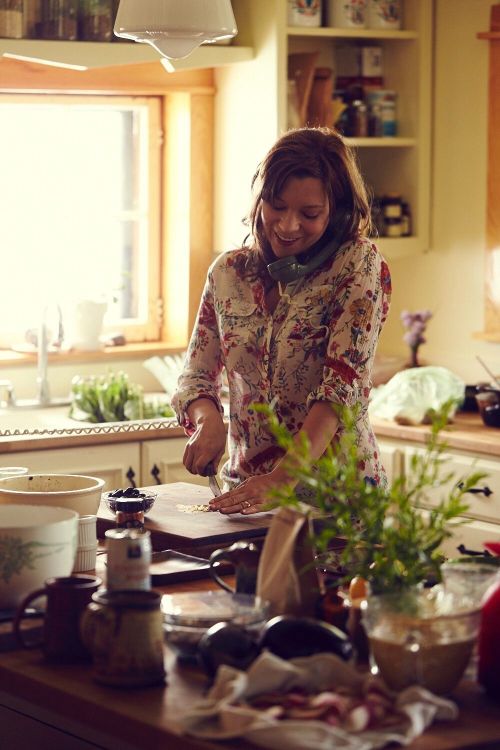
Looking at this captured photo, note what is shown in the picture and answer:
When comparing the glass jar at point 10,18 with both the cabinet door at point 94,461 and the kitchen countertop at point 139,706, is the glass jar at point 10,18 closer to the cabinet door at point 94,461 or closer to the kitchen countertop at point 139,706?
the cabinet door at point 94,461

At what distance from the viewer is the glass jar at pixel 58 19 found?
4.30 meters

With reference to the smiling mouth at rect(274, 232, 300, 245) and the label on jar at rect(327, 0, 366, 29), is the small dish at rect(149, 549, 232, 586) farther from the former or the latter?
the label on jar at rect(327, 0, 366, 29)

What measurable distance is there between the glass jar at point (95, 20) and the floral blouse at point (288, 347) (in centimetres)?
165

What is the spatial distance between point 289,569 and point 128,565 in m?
0.23

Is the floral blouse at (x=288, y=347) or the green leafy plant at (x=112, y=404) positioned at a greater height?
the floral blouse at (x=288, y=347)

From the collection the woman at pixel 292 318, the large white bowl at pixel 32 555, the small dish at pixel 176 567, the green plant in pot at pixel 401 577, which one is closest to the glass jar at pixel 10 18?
the woman at pixel 292 318

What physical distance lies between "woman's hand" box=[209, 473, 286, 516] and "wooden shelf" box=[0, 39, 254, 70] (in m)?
2.09

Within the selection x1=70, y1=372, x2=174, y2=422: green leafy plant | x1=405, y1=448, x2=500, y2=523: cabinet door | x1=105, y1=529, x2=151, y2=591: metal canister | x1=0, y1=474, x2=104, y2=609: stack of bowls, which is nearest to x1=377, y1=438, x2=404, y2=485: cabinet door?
x1=405, y1=448, x2=500, y2=523: cabinet door

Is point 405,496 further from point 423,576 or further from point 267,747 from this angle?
point 267,747

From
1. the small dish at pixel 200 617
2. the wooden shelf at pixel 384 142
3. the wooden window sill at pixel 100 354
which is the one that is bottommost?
the small dish at pixel 200 617

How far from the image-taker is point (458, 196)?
4793mm

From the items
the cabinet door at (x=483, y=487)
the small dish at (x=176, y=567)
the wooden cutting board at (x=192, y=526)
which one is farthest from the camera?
the cabinet door at (x=483, y=487)

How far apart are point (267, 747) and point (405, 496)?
0.42 m

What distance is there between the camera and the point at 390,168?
4.89 meters
